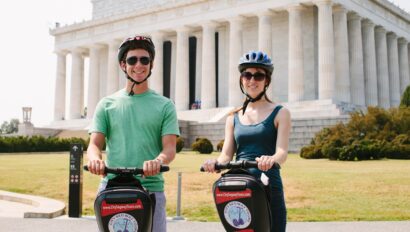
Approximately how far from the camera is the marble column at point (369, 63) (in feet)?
206

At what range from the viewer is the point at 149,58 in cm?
473

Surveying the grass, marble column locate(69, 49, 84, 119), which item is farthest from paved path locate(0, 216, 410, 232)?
marble column locate(69, 49, 84, 119)

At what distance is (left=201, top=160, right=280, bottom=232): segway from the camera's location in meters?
4.14

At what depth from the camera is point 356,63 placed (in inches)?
2406

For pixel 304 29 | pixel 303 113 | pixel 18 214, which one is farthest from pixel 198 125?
pixel 18 214

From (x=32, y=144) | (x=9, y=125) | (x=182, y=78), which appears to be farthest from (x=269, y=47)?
(x=9, y=125)

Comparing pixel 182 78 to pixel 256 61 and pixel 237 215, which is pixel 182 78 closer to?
pixel 256 61

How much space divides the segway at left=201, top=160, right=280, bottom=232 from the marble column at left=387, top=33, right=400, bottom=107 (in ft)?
220

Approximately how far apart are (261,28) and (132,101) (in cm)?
5658

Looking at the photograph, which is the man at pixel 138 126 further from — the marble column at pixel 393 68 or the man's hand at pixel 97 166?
the marble column at pixel 393 68

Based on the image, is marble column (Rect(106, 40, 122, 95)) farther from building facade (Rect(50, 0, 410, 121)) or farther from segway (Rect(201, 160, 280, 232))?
segway (Rect(201, 160, 280, 232))

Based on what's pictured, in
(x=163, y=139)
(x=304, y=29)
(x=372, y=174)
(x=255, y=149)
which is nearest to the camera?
(x=163, y=139)

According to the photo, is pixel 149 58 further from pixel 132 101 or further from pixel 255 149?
pixel 255 149

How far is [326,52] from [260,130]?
52.7 m
